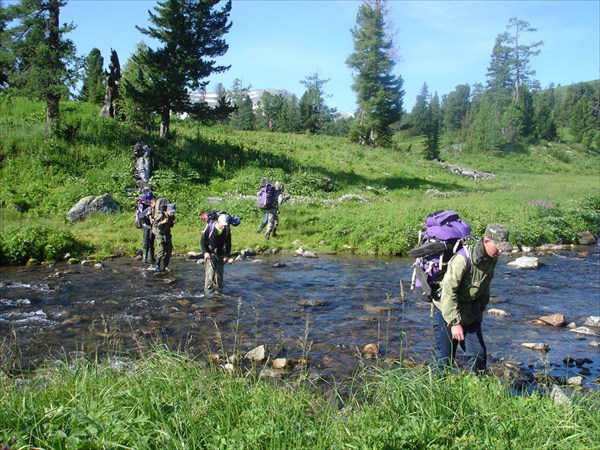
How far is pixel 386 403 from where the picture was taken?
4.69m

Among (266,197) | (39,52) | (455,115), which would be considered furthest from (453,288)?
(455,115)

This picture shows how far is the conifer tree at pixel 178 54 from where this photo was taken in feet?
89.5

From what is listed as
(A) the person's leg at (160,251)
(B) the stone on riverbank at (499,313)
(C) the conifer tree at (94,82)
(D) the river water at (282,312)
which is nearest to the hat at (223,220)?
(D) the river water at (282,312)

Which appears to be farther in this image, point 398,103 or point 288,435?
point 398,103

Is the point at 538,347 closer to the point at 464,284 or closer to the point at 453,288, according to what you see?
the point at 464,284

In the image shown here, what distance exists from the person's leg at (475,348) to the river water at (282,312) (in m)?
1.06

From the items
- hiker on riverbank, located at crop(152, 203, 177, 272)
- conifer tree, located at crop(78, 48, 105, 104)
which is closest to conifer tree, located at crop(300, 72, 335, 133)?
conifer tree, located at crop(78, 48, 105, 104)

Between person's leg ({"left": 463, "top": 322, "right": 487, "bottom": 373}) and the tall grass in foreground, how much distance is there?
1.26 metres

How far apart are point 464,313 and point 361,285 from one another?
23.1 ft

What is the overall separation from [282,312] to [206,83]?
21.3 metres

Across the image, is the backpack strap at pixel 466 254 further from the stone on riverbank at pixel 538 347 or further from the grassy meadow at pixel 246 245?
the stone on riverbank at pixel 538 347

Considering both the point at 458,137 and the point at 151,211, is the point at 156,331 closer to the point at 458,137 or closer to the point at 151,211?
the point at 151,211

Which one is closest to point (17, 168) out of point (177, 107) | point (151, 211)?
point (177, 107)

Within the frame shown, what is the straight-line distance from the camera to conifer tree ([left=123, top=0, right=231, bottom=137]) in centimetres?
2728
